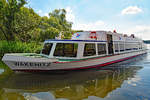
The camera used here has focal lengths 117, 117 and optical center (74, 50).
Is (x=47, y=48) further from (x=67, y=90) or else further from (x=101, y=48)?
(x=101, y=48)

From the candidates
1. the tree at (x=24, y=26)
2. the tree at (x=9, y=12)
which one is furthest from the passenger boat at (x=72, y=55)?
the tree at (x=24, y=26)

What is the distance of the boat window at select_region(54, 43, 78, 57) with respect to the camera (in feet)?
28.1

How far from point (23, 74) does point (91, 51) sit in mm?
5389

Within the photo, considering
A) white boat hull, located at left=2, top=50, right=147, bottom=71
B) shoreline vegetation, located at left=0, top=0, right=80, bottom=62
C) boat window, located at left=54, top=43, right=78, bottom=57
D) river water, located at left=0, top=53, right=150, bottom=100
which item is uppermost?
shoreline vegetation, located at left=0, top=0, right=80, bottom=62

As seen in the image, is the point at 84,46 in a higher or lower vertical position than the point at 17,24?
lower

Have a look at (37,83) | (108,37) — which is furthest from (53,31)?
(37,83)

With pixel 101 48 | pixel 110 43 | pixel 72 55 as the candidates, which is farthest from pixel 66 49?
pixel 110 43

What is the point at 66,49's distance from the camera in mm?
8703

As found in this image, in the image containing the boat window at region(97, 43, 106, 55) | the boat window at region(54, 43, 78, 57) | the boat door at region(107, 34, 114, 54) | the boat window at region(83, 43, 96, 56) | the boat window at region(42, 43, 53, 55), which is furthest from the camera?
the boat door at region(107, 34, 114, 54)

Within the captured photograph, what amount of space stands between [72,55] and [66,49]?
0.64m

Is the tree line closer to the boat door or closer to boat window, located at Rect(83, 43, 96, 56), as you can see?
the boat door

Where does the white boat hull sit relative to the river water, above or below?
above

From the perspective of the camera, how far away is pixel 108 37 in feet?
39.2

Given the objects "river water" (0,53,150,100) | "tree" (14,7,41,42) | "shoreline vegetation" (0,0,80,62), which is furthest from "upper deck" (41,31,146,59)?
"tree" (14,7,41,42)
